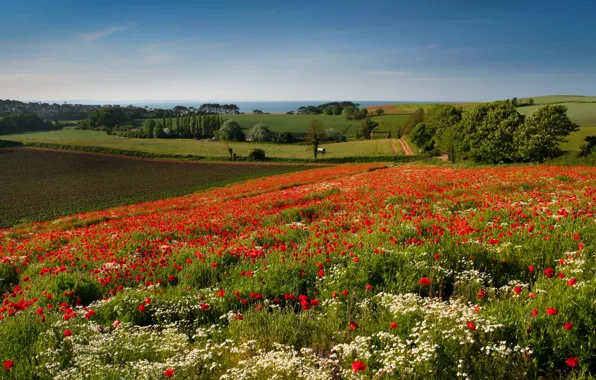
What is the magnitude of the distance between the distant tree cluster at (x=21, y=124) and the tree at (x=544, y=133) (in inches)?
6257

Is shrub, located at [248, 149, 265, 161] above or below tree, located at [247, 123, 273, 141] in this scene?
below

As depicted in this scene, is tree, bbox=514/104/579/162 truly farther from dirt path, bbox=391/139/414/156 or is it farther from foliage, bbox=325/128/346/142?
foliage, bbox=325/128/346/142

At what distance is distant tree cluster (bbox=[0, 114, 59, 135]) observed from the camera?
12721cm

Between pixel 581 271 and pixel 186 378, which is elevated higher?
pixel 581 271

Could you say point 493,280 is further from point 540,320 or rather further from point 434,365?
point 434,365

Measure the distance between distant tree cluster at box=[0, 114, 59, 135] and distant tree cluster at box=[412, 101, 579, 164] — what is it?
151 metres

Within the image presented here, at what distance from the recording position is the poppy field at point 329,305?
14.2ft

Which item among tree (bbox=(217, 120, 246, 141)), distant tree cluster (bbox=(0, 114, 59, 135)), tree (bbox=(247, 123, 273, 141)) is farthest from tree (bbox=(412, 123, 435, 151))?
distant tree cluster (bbox=(0, 114, 59, 135))

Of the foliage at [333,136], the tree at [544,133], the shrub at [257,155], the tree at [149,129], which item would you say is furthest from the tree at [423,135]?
the tree at [149,129]

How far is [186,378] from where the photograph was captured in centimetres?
462

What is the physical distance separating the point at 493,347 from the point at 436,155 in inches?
3040

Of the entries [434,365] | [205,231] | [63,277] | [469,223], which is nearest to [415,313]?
[434,365]

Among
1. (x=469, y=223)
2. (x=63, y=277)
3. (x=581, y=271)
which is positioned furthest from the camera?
(x=469, y=223)

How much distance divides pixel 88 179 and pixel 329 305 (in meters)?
64.0
